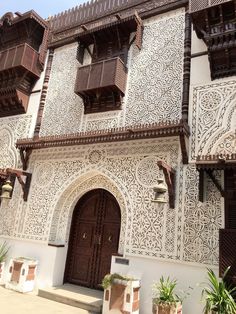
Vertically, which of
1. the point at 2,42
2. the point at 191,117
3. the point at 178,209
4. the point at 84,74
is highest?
the point at 2,42

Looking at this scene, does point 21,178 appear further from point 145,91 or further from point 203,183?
point 203,183

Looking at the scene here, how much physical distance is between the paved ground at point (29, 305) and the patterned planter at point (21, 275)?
20cm

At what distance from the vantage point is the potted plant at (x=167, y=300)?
4168mm

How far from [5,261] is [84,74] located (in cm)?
467

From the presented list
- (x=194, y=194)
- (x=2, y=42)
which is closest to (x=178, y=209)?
(x=194, y=194)

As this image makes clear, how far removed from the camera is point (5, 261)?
6652 mm

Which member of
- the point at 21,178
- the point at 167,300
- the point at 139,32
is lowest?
the point at 167,300

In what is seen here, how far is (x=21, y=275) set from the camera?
5902 millimetres

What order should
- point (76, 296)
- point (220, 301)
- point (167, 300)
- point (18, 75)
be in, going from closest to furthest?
point (220, 301) < point (167, 300) < point (76, 296) < point (18, 75)

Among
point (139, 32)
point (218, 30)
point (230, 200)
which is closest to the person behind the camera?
point (230, 200)

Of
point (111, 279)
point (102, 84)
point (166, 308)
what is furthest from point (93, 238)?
point (102, 84)

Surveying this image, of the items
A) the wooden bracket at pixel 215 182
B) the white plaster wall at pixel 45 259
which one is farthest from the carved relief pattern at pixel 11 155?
the wooden bracket at pixel 215 182

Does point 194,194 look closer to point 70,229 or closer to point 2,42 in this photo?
point 70,229

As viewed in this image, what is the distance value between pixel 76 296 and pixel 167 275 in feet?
6.05
